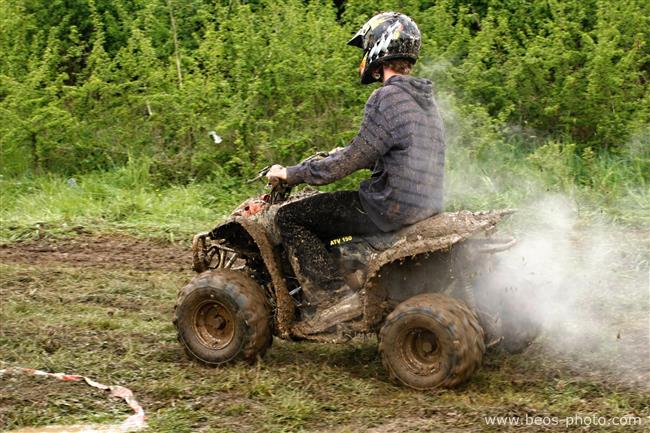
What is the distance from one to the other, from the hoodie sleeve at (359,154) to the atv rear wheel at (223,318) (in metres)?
0.80

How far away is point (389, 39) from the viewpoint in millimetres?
5992

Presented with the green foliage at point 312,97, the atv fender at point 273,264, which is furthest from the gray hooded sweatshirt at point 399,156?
the green foliage at point 312,97

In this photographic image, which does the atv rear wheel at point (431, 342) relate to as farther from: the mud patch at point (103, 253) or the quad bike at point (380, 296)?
the mud patch at point (103, 253)

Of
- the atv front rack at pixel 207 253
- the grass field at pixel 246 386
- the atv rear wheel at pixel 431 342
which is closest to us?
the grass field at pixel 246 386

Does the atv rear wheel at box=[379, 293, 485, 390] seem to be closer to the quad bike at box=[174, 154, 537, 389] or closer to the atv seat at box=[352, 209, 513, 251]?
the quad bike at box=[174, 154, 537, 389]

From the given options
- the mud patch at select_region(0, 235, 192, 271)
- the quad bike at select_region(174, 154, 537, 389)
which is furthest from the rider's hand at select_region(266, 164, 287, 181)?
the mud patch at select_region(0, 235, 192, 271)

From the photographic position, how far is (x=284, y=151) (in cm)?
1122

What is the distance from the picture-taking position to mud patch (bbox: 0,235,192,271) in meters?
9.15

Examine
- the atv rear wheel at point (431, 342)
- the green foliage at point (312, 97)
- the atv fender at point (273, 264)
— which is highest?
the green foliage at point (312, 97)

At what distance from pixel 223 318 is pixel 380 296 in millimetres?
1062

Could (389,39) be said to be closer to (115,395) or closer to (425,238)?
(425,238)

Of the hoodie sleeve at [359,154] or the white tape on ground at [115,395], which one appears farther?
the hoodie sleeve at [359,154]

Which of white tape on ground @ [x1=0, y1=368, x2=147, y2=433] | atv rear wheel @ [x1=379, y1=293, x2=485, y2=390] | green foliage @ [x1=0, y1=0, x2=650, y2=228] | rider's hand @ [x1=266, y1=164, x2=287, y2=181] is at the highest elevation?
green foliage @ [x1=0, y1=0, x2=650, y2=228]

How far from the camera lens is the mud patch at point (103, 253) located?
30.0 feet
